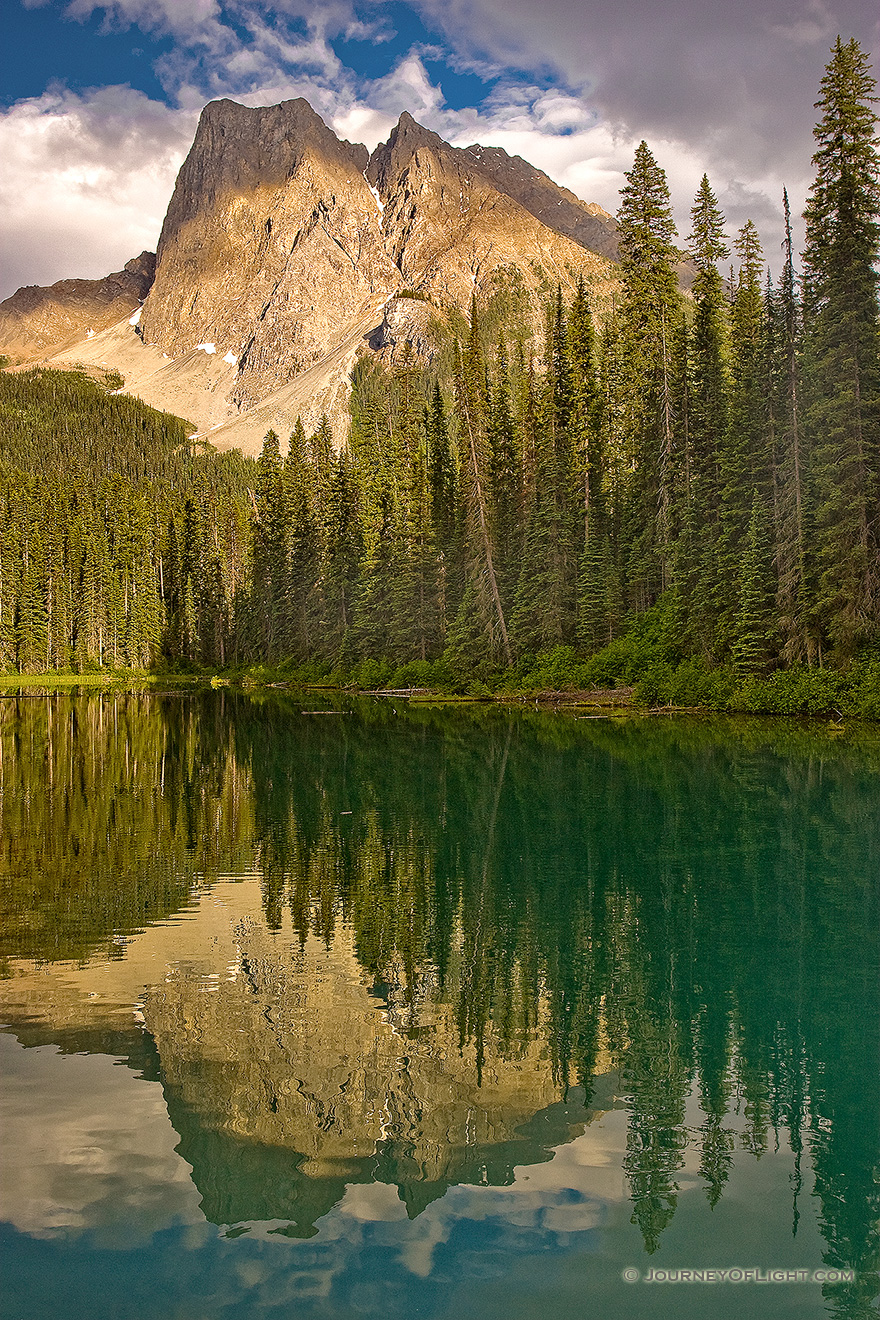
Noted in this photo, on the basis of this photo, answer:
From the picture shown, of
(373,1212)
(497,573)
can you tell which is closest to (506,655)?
(497,573)

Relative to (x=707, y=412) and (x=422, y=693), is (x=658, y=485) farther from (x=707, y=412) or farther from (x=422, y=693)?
(x=422, y=693)

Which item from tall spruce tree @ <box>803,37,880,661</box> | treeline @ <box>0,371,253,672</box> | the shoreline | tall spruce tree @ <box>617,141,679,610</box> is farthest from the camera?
treeline @ <box>0,371,253,672</box>

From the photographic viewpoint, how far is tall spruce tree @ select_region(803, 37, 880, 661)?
34812 millimetres

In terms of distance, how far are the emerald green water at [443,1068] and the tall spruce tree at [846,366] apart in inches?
741

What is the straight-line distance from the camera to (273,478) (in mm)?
99250

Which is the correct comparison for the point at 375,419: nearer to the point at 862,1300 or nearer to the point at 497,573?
the point at 497,573

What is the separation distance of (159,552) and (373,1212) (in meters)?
119

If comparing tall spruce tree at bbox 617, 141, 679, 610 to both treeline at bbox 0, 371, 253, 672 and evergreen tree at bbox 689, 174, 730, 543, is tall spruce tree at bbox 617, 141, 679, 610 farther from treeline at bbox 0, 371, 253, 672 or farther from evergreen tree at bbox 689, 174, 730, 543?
treeline at bbox 0, 371, 253, 672

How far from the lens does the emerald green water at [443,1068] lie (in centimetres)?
550

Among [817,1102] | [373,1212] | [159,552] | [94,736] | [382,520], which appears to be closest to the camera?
[373,1212]

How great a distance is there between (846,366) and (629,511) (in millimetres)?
21707

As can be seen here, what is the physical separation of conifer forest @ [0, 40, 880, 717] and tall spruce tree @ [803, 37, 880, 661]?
0.32ft

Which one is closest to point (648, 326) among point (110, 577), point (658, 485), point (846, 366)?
point (658, 485)

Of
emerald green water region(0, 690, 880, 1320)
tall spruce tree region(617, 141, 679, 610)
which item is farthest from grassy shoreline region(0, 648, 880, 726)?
emerald green water region(0, 690, 880, 1320)
